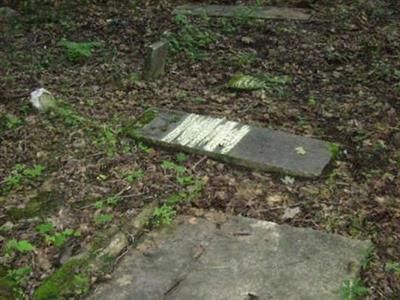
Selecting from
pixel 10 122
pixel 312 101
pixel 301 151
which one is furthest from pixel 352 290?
pixel 10 122

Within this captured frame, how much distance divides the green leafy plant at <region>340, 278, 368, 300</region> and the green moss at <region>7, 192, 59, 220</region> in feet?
7.36

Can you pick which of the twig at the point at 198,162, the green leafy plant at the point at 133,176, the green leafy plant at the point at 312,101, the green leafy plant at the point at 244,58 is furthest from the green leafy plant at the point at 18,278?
the green leafy plant at the point at 244,58

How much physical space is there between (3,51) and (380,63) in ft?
15.4

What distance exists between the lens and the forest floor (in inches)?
158

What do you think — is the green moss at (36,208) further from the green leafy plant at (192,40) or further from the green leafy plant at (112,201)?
the green leafy plant at (192,40)

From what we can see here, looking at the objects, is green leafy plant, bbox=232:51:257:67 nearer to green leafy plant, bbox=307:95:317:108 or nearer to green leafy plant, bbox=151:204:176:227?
green leafy plant, bbox=307:95:317:108

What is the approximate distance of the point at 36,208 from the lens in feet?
14.0

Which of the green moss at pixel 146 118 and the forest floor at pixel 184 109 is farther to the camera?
the green moss at pixel 146 118

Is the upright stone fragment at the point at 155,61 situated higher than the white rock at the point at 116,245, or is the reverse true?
the upright stone fragment at the point at 155,61

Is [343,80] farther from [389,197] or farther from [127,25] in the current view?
[127,25]

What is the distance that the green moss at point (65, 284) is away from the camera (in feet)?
11.1

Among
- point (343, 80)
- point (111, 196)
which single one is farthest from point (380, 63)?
point (111, 196)

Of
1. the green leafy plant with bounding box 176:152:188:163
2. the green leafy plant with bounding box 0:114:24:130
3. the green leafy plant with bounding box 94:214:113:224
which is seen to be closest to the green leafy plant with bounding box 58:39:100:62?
the green leafy plant with bounding box 0:114:24:130

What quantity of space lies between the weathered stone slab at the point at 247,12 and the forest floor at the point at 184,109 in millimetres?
168
